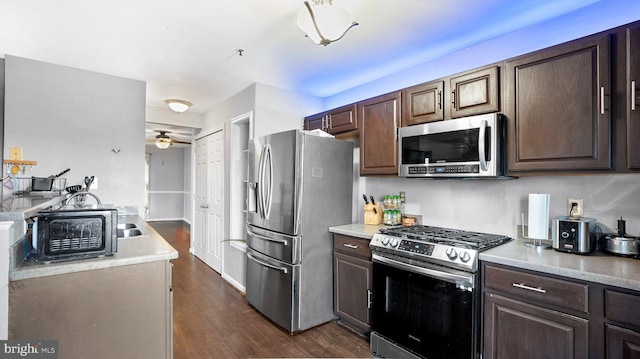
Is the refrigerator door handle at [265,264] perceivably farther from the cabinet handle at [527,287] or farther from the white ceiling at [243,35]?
the white ceiling at [243,35]

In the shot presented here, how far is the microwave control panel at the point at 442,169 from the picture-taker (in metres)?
2.03

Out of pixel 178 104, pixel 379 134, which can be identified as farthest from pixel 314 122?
pixel 178 104

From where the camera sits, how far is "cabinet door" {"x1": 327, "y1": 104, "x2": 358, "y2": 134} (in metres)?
2.93

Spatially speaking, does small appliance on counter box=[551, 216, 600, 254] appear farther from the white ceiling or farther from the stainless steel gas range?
the white ceiling

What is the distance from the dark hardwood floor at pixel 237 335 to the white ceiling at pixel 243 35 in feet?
8.14

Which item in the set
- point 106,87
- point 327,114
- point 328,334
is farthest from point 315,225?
point 106,87

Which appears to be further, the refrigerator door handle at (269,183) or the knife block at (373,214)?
the knife block at (373,214)

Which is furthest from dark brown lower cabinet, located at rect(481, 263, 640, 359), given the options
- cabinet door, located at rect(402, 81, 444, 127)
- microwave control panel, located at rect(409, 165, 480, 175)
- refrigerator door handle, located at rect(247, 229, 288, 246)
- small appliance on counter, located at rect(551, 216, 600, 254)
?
refrigerator door handle, located at rect(247, 229, 288, 246)

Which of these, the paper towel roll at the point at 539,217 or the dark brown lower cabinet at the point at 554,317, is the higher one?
the paper towel roll at the point at 539,217

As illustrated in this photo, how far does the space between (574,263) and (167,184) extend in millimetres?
9962

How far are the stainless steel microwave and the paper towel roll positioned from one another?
0.26 meters

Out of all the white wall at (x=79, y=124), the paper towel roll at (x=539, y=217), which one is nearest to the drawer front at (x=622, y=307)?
the paper towel roll at (x=539, y=217)

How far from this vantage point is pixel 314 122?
11.3 feet

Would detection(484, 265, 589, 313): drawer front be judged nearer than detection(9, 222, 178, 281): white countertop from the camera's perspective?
No
